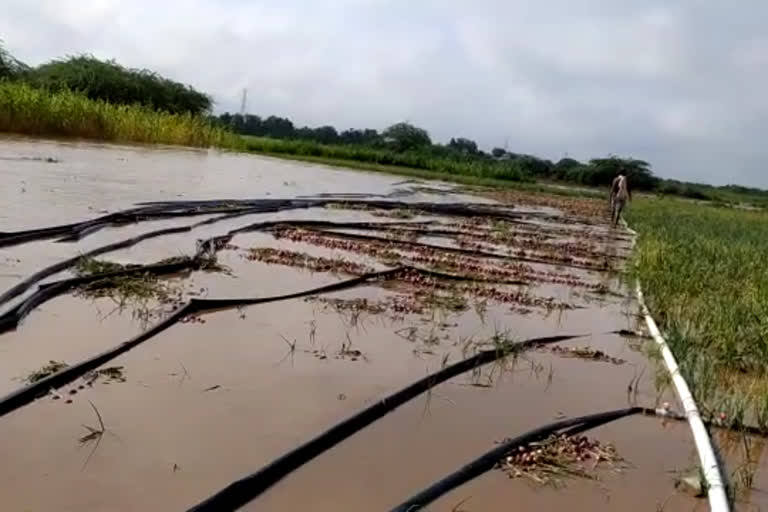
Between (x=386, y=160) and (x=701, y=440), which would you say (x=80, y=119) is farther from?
(x=386, y=160)

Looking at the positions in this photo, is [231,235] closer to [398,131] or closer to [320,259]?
[320,259]

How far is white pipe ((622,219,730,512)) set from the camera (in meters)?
3.11

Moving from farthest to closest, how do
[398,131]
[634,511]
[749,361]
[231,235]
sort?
[398,131], [231,235], [749,361], [634,511]

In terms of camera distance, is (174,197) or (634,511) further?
(174,197)

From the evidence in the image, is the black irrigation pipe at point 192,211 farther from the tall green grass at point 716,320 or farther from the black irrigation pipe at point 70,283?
the tall green grass at point 716,320

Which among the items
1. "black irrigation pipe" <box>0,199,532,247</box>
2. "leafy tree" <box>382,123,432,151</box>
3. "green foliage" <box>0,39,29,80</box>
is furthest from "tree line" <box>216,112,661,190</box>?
"black irrigation pipe" <box>0,199,532,247</box>

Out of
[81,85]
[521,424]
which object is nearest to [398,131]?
[81,85]

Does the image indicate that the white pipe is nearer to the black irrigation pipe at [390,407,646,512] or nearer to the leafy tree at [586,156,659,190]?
the black irrigation pipe at [390,407,646,512]

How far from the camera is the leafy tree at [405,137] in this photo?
70.2 meters

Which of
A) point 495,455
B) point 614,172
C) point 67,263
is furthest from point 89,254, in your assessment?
point 614,172

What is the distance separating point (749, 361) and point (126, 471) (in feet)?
15.4

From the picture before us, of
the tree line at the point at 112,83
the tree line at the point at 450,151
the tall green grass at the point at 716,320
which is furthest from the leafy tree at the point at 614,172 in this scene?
the tall green grass at the point at 716,320

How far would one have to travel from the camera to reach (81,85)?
131 feet

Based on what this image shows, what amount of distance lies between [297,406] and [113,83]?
41.0 metres
